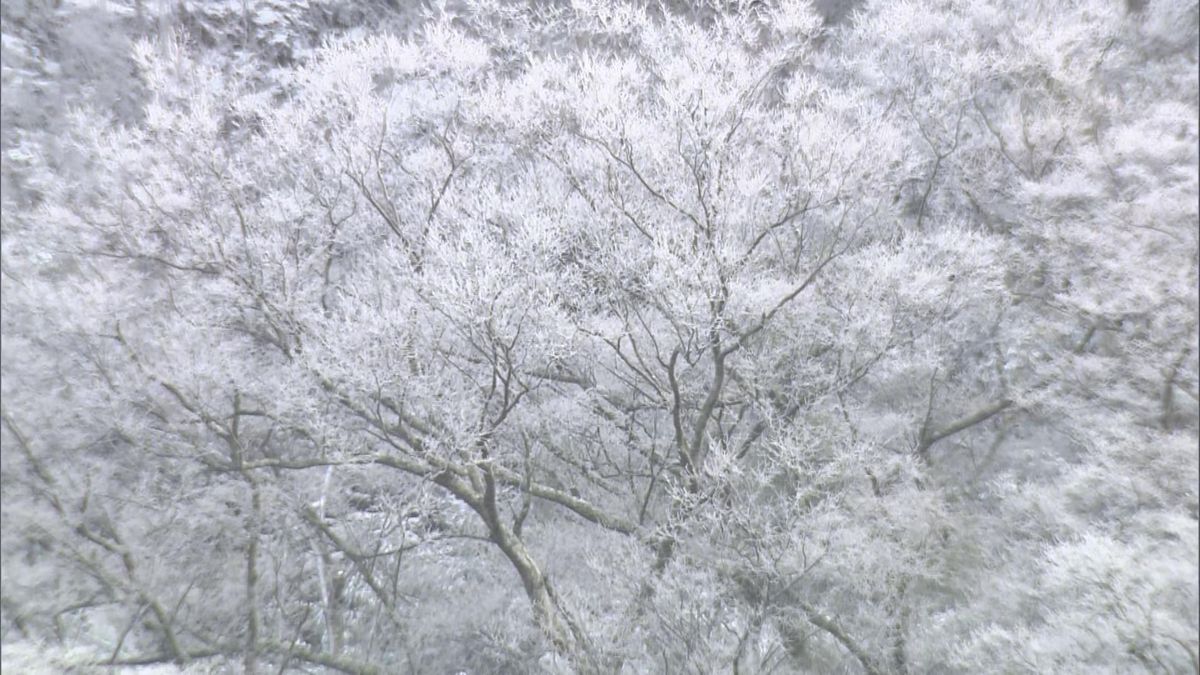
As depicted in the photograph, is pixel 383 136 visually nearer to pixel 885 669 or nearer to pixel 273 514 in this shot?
pixel 273 514

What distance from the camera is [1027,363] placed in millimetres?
11172

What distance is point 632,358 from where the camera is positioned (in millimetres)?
11602

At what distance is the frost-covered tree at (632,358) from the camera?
9.11 metres

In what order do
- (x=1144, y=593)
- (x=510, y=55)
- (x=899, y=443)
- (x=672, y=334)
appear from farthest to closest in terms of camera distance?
(x=510, y=55) → (x=899, y=443) → (x=672, y=334) → (x=1144, y=593)

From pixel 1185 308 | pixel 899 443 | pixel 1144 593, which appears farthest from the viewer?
pixel 899 443

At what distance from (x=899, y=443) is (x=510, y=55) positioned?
33.3 ft

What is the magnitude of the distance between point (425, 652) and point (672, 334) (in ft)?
21.0

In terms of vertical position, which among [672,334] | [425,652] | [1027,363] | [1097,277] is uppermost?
[1097,277]

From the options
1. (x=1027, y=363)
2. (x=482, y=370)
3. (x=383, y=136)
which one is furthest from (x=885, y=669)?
(x=383, y=136)

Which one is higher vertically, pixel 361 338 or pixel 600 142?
pixel 600 142

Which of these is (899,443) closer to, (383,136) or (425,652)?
(425,652)

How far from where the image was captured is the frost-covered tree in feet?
29.9

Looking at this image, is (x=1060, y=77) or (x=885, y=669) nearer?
(x=885, y=669)

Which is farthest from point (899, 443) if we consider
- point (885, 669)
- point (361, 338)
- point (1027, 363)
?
point (361, 338)
